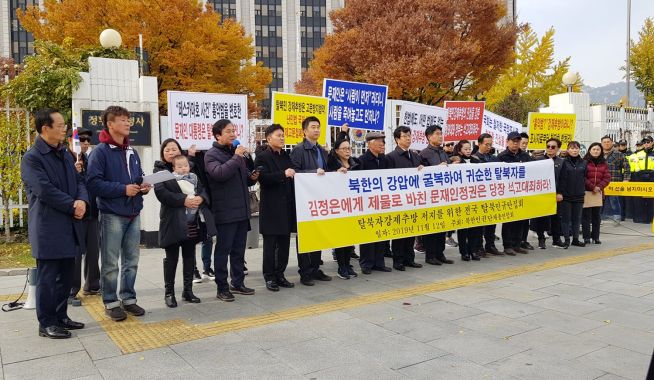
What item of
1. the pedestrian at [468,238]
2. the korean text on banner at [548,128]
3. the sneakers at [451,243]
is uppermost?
the korean text on banner at [548,128]

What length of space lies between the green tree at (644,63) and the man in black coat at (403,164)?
27.1 m

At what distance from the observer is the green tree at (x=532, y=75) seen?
2953 cm

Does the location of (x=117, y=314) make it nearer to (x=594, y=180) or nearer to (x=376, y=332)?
(x=376, y=332)

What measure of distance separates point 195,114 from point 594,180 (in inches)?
267

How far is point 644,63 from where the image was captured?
28422 millimetres

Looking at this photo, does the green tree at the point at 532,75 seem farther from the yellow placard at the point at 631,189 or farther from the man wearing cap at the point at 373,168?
the man wearing cap at the point at 373,168

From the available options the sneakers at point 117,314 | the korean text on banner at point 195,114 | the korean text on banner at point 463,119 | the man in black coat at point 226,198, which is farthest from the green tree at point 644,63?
the sneakers at point 117,314

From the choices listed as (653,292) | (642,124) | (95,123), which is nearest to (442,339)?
(653,292)

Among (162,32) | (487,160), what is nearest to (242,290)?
(487,160)

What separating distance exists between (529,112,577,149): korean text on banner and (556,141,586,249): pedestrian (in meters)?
1.78

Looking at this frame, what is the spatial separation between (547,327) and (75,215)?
4.25 m

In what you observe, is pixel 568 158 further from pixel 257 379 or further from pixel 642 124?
pixel 642 124

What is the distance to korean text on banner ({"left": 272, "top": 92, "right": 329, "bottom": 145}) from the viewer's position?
7949 mm

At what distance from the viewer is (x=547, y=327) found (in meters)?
4.66
